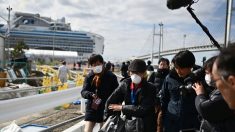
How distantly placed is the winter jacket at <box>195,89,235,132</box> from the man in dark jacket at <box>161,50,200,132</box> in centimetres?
106

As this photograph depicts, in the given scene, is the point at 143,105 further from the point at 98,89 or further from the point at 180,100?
the point at 98,89

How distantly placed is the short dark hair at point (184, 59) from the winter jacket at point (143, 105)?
0.38 metres

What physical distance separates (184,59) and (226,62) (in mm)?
2308

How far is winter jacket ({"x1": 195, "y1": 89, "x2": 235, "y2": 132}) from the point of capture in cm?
284

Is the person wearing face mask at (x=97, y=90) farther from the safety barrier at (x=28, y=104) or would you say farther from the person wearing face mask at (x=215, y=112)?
the person wearing face mask at (x=215, y=112)

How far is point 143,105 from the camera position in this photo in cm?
412

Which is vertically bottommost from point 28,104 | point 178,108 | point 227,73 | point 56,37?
point 28,104

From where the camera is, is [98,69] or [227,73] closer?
[227,73]

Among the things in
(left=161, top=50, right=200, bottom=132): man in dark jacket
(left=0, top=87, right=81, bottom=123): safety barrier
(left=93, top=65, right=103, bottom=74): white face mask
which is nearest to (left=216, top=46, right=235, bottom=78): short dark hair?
(left=161, top=50, right=200, bottom=132): man in dark jacket

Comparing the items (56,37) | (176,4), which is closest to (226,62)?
(176,4)

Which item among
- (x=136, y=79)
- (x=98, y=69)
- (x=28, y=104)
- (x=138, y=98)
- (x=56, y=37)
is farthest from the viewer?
(x=56, y=37)

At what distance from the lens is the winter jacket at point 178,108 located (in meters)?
4.19

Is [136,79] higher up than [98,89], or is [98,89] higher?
[136,79]

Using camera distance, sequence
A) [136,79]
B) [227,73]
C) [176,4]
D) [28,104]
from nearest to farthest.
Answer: [227,73]
[176,4]
[136,79]
[28,104]
